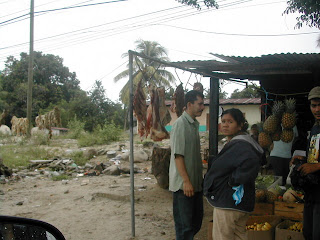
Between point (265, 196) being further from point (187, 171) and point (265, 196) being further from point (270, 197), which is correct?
point (187, 171)

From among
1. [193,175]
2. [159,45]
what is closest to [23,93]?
[159,45]

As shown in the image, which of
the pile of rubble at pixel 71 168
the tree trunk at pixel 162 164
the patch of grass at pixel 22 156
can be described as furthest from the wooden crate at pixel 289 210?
the patch of grass at pixel 22 156

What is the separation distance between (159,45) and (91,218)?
21.6 meters

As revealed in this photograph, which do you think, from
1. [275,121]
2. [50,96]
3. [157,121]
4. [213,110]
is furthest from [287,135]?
[50,96]

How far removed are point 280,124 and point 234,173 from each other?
89.6 inches

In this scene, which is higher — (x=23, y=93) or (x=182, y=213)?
(x=23, y=93)

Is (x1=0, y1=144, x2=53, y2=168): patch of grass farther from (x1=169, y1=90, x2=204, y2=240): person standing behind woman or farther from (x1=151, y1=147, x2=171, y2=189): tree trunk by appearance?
(x1=169, y1=90, x2=204, y2=240): person standing behind woman

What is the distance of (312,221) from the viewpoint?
2.91m

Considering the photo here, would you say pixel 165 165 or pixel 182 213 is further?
pixel 165 165

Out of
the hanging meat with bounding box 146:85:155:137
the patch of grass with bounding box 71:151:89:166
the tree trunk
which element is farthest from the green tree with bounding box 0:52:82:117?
the hanging meat with bounding box 146:85:155:137

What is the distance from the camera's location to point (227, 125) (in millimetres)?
2838

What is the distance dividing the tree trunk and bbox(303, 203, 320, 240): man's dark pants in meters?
4.27

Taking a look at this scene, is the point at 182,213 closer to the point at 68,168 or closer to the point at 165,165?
the point at 165,165

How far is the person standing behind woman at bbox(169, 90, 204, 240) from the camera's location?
10.6 ft
